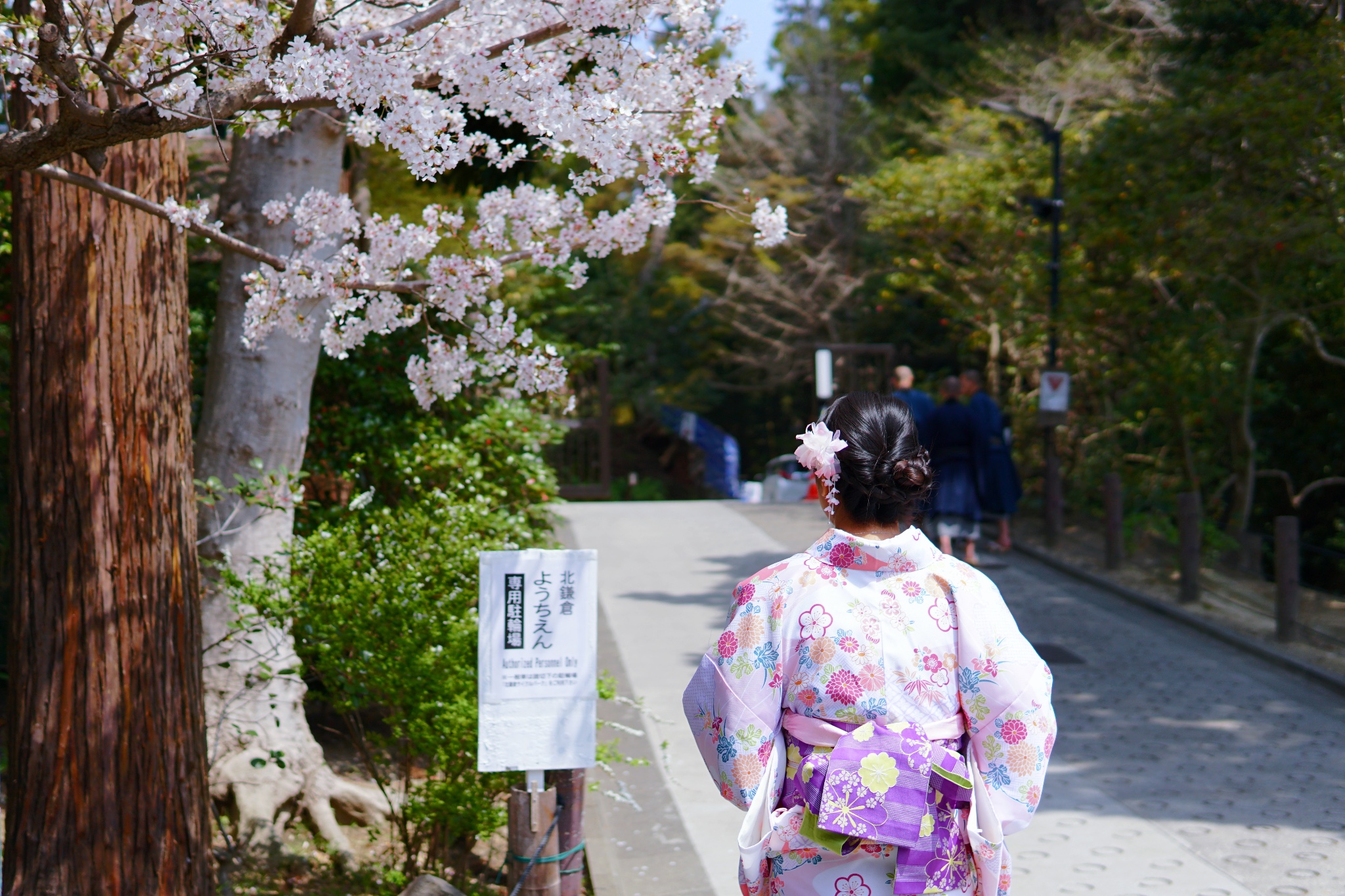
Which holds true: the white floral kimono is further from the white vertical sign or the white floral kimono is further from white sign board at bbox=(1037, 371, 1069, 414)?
the white vertical sign

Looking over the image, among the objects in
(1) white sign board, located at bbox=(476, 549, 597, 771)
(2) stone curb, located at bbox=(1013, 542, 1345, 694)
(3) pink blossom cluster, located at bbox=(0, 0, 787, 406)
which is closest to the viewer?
(3) pink blossom cluster, located at bbox=(0, 0, 787, 406)

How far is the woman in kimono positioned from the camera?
7.36 feet

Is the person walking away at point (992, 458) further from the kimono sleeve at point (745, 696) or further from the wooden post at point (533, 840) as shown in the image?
the kimono sleeve at point (745, 696)

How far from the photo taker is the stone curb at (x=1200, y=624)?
7.68 m

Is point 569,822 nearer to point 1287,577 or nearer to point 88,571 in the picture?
point 88,571

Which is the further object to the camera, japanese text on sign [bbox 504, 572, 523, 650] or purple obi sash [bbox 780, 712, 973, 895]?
japanese text on sign [bbox 504, 572, 523, 650]

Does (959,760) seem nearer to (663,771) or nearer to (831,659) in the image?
(831,659)

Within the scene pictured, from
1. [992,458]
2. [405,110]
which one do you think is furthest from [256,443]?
[992,458]

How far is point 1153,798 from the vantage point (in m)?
5.50

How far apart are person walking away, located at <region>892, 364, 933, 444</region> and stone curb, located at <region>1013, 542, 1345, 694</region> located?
2.07 meters

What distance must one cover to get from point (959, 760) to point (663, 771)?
12.6 feet

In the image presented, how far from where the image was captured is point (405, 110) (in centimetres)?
307

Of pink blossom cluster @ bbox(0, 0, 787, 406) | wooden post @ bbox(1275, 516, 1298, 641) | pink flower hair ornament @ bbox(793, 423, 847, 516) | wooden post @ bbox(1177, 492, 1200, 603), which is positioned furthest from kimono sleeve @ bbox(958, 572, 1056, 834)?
wooden post @ bbox(1177, 492, 1200, 603)

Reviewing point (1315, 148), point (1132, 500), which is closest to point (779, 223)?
point (1315, 148)
